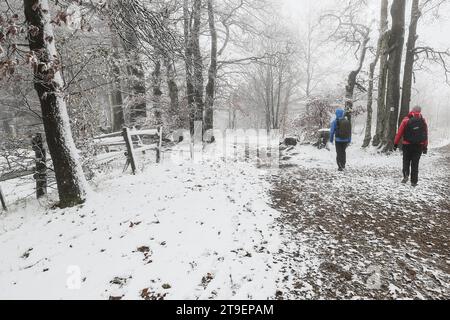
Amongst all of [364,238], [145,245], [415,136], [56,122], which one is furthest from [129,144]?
[415,136]

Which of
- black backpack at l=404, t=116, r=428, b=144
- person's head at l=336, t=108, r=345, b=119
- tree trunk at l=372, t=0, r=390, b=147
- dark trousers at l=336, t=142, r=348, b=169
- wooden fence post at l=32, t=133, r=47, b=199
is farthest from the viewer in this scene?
tree trunk at l=372, t=0, r=390, b=147

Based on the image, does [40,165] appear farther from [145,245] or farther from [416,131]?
[416,131]

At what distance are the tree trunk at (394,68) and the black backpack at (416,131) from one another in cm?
550

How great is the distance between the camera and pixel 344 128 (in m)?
8.93

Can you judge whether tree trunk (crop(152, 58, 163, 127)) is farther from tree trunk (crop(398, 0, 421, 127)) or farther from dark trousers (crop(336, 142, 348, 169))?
tree trunk (crop(398, 0, 421, 127))

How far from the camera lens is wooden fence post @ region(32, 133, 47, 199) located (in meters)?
6.51

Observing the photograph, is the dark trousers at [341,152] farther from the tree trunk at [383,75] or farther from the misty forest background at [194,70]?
the tree trunk at [383,75]

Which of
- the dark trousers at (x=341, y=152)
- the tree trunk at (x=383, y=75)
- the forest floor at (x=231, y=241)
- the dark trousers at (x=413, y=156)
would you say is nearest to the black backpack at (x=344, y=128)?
the dark trousers at (x=341, y=152)

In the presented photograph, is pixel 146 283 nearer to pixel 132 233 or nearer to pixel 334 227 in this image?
pixel 132 233

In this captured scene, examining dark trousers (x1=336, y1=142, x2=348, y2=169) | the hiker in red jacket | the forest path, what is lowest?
the forest path

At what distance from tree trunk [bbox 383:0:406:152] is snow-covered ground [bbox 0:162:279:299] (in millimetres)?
8272

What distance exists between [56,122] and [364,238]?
6.26 meters

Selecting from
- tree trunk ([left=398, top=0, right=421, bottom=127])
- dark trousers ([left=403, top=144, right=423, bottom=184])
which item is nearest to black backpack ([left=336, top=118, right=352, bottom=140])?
dark trousers ([left=403, top=144, right=423, bottom=184])
